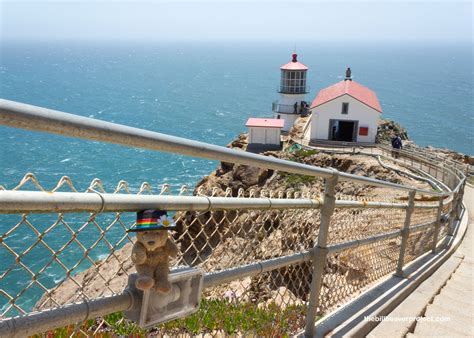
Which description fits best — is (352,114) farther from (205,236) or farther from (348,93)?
(205,236)

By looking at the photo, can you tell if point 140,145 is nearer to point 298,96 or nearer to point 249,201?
point 249,201

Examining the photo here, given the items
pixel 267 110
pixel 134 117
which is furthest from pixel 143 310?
pixel 267 110

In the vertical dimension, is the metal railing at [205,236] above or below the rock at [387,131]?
above

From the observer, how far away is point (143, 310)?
6.53ft

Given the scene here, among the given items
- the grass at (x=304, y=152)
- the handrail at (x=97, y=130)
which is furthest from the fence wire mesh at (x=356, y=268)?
the grass at (x=304, y=152)

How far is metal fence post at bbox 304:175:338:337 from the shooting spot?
3631 mm

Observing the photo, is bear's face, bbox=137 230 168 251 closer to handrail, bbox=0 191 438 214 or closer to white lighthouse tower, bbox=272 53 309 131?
handrail, bbox=0 191 438 214

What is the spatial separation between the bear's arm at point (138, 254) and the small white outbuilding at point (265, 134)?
30096mm

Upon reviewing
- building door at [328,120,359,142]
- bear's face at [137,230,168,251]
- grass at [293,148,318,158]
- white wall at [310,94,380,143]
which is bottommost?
grass at [293,148,318,158]

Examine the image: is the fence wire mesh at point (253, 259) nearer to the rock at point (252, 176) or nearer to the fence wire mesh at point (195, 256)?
the fence wire mesh at point (195, 256)

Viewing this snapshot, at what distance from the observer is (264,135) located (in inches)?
1267

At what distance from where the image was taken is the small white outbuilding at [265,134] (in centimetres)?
3198

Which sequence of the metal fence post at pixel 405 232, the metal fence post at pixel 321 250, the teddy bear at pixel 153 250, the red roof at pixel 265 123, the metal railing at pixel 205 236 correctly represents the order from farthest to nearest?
the red roof at pixel 265 123 < the metal fence post at pixel 405 232 < the metal fence post at pixel 321 250 < the teddy bear at pixel 153 250 < the metal railing at pixel 205 236

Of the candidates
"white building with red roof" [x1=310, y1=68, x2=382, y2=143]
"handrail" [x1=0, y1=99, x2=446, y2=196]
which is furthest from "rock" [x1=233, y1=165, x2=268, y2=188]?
"handrail" [x1=0, y1=99, x2=446, y2=196]
